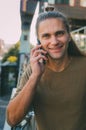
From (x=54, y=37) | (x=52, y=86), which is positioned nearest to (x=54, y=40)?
(x=54, y=37)

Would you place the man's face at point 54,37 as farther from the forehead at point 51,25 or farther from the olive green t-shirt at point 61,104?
the olive green t-shirt at point 61,104

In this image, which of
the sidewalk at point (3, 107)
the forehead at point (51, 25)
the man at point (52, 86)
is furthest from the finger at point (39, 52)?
the sidewalk at point (3, 107)

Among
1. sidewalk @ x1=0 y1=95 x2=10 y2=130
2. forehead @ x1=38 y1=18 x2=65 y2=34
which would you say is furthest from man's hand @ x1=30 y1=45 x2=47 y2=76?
sidewalk @ x1=0 y1=95 x2=10 y2=130

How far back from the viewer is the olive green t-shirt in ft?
7.21

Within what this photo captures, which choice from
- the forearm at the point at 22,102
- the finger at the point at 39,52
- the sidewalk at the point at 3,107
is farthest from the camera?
the sidewalk at the point at 3,107

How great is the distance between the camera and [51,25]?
7.32 feet

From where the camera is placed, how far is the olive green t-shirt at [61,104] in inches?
86.5

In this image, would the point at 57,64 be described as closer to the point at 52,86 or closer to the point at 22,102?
the point at 52,86

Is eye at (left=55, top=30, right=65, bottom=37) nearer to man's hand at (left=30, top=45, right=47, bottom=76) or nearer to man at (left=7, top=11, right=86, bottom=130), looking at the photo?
man at (left=7, top=11, right=86, bottom=130)

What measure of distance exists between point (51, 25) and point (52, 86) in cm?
33

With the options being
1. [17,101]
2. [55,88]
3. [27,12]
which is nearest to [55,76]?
[55,88]

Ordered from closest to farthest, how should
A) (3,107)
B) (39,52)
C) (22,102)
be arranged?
Result: (22,102) → (39,52) → (3,107)

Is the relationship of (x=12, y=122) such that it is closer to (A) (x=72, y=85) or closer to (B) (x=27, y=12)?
(A) (x=72, y=85)

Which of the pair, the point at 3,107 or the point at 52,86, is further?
the point at 3,107
